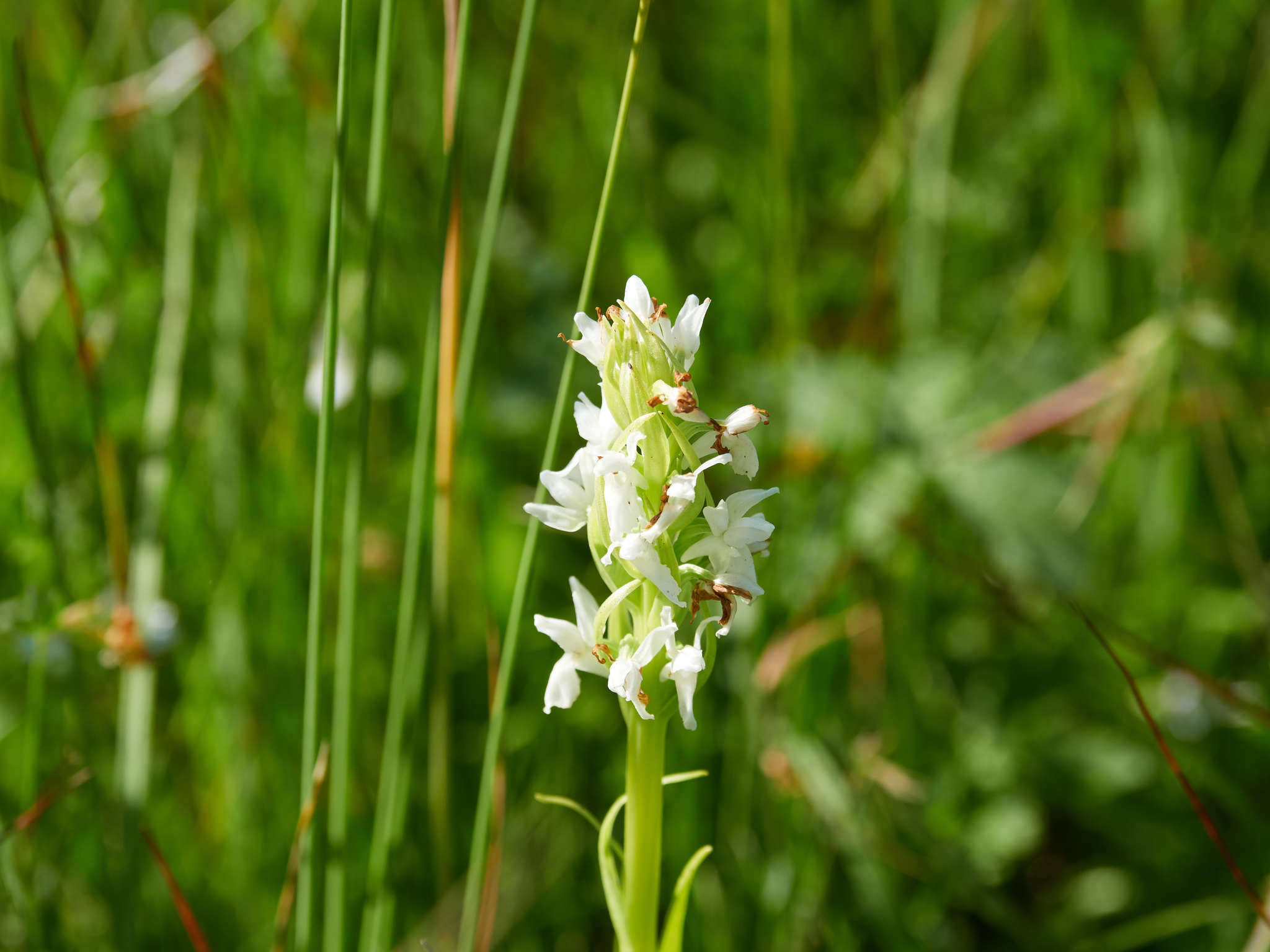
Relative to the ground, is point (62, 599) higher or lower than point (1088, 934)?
higher

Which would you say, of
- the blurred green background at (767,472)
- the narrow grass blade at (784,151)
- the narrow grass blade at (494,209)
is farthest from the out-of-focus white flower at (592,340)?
the narrow grass blade at (784,151)

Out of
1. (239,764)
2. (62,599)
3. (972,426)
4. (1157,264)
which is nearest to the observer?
(62,599)

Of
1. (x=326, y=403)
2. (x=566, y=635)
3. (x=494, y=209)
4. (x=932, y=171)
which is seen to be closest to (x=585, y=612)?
(x=566, y=635)

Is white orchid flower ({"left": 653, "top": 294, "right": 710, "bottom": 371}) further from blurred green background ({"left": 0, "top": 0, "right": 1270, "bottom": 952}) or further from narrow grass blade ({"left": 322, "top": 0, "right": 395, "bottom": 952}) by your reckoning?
blurred green background ({"left": 0, "top": 0, "right": 1270, "bottom": 952})

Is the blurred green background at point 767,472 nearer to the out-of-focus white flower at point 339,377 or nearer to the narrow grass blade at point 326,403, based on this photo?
the out-of-focus white flower at point 339,377

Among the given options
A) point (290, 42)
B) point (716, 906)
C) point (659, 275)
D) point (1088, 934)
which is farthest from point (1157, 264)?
point (290, 42)

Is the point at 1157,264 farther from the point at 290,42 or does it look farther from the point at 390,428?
the point at 290,42

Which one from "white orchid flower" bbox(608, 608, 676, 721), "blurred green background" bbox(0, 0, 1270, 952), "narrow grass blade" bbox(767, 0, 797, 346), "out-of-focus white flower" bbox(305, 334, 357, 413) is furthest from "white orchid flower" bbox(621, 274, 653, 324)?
"out-of-focus white flower" bbox(305, 334, 357, 413)
